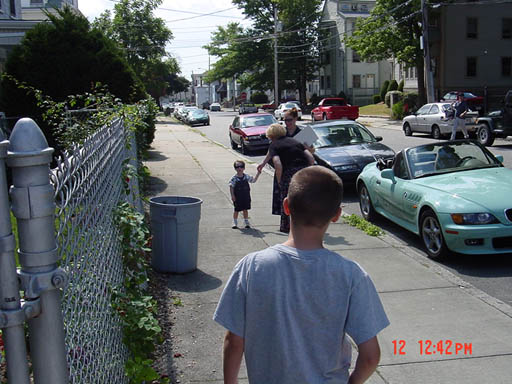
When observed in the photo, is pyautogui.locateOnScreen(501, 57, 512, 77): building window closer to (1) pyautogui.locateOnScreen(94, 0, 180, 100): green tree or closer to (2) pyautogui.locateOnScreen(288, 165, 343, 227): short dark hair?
(1) pyautogui.locateOnScreen(94, 0, 180, 100): green tree

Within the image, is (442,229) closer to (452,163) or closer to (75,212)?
(452,163)

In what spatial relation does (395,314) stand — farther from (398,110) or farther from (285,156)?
(398,110)

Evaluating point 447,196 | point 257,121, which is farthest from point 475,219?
point 257,121

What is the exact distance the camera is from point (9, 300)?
5.40 ft

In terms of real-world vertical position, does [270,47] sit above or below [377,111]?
above

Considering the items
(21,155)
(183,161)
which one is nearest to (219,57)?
(183,161)

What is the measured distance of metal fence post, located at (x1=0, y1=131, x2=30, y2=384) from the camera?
162cm

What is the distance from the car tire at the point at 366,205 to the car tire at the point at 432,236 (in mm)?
2112

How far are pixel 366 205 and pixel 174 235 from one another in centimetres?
444

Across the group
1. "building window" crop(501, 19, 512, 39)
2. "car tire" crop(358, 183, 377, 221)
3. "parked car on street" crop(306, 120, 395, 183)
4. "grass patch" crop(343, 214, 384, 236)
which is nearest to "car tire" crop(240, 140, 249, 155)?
"parked car on street" crop(306, 120, 395, 183)

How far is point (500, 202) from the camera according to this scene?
6.84 metres

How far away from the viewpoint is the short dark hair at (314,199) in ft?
7.38

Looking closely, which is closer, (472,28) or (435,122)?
(435,122)

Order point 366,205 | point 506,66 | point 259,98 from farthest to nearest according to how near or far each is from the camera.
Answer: point 259,98 < point 506,66 < point 366,205
